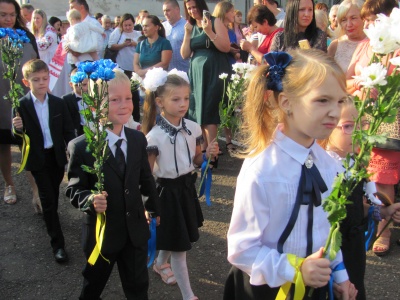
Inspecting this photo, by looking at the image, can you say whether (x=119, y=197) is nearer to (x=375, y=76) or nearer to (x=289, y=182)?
(x=289, y=182)

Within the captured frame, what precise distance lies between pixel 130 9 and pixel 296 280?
24.5 metres

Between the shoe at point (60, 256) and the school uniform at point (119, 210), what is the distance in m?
1.05

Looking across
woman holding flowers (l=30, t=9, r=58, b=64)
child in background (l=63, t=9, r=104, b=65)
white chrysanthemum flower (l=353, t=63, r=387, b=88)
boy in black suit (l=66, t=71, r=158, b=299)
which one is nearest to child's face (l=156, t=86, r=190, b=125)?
boy in black suit (l=66, t=71, r=158, b=299)

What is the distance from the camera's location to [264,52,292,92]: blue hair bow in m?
1.89

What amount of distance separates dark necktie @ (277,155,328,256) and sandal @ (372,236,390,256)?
7.42ft

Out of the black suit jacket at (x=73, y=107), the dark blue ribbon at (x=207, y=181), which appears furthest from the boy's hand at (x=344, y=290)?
the black suit jacket at (x=73, y=107)

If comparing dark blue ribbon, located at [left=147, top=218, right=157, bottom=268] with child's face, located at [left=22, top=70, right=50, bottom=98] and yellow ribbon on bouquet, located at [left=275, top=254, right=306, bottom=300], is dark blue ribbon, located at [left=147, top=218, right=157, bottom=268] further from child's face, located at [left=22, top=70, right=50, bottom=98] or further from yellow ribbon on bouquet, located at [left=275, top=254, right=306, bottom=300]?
child's face, located at [left=22, top=70, right=50, bottom=98]

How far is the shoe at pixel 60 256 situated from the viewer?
12.3ft

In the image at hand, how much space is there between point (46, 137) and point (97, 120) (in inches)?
72.7

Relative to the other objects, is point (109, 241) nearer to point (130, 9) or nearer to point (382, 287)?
point (382, 287)

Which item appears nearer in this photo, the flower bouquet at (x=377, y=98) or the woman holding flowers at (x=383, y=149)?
the flower bouquet at (x=377, y=98)

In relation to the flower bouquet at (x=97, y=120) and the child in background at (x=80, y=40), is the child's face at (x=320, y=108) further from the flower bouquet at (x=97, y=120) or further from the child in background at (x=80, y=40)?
the child in background at (x=80, y=40)

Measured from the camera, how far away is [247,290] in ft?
6.63

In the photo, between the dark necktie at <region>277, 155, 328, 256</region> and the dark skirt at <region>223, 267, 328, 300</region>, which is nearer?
the dark necktie at <region>277, 155, 328, 256</region>
